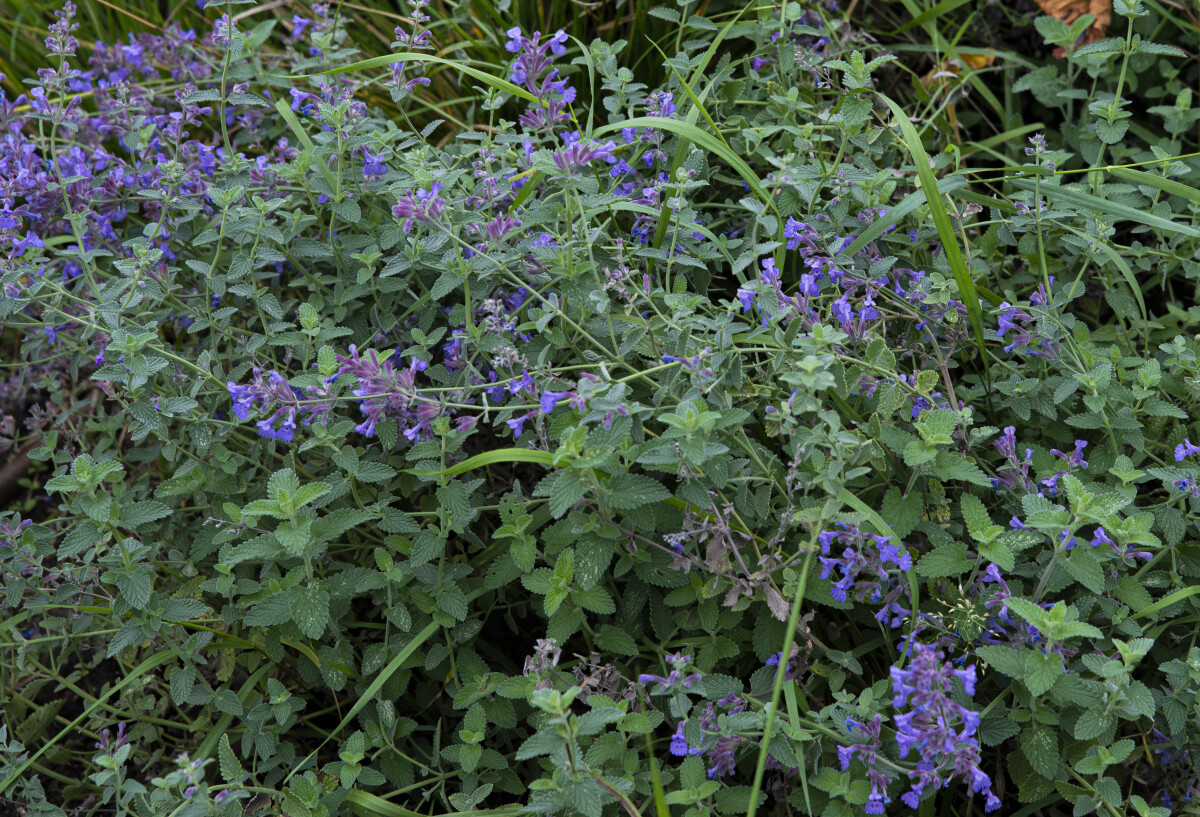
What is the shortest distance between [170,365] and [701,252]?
130cm

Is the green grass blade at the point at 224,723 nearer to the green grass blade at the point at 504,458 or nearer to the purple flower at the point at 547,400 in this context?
the green grass blade at the point at 504,458

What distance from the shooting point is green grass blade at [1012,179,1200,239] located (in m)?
2.22

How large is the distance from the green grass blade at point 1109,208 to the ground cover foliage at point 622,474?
11 millimetres

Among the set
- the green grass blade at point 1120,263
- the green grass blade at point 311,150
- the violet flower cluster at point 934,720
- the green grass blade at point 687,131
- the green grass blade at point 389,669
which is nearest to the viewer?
the violet flower cluster at point 934,720

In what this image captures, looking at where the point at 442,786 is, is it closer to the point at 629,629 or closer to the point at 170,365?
the point at 629,629

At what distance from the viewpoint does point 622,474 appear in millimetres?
1754

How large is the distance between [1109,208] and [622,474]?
149cm

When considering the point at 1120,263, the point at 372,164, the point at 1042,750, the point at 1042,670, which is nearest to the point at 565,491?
the point at 1042,670

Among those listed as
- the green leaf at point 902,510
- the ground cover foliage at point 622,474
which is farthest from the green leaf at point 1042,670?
the green leaf at point 902,510

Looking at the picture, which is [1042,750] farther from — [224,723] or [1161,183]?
[224,723]

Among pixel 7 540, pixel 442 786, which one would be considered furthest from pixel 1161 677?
pixel 7 540

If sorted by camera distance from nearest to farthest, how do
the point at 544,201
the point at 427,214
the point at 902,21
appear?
1. the point at 427,214
2. the point at 544,201
3. the point at 902,21

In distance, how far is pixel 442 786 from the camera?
6.43 ft

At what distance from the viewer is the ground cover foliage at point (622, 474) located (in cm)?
174
